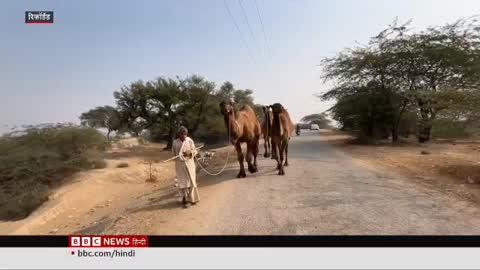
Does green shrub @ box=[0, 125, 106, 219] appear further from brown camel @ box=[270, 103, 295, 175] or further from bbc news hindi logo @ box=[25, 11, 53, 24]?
bbc news hindi logo @ box=[25, 11, 53, 24]

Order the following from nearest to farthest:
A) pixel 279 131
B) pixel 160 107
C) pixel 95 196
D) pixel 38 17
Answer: pixel 38 17 < pixel 279 131 < pixel 95 196 < pixel 160 107

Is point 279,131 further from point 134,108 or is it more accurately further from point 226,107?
point 134,108

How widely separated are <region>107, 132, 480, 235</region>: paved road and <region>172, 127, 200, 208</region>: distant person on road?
0.28 m

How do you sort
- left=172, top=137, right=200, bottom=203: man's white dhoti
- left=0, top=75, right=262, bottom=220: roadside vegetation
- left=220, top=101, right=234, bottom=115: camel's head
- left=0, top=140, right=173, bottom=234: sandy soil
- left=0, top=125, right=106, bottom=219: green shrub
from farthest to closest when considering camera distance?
left=0, top=75, right=262, bottom=220: roadside vegetation
left=0, top=125, right=106, bottom=219: green shrub
left=0, top=140, right=173, bottom=234: sandy soil
left=220, top=101, right=234, bottom=115: camel's head
left=172, top=137, right=200, bottom=203: man's white dhoti

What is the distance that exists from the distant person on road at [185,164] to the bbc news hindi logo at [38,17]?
2444 millimetres

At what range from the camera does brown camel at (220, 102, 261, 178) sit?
752cm

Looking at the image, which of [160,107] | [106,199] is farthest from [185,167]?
[160,107]

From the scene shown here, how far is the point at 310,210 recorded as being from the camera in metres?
5.86

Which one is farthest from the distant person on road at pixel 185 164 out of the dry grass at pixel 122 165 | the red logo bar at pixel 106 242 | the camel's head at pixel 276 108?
the dry grass at pixel 122 165

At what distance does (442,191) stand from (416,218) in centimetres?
239

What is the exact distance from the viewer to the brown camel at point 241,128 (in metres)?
7.52

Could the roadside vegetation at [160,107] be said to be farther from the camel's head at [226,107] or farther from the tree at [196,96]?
the camel's head at [226,107]

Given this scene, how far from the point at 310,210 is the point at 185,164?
2.03 meters

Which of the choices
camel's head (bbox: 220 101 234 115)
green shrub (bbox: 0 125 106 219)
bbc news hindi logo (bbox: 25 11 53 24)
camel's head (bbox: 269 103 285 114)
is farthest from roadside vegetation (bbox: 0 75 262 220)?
bbc news hindi logo (bbox: 25 11 53 24)
